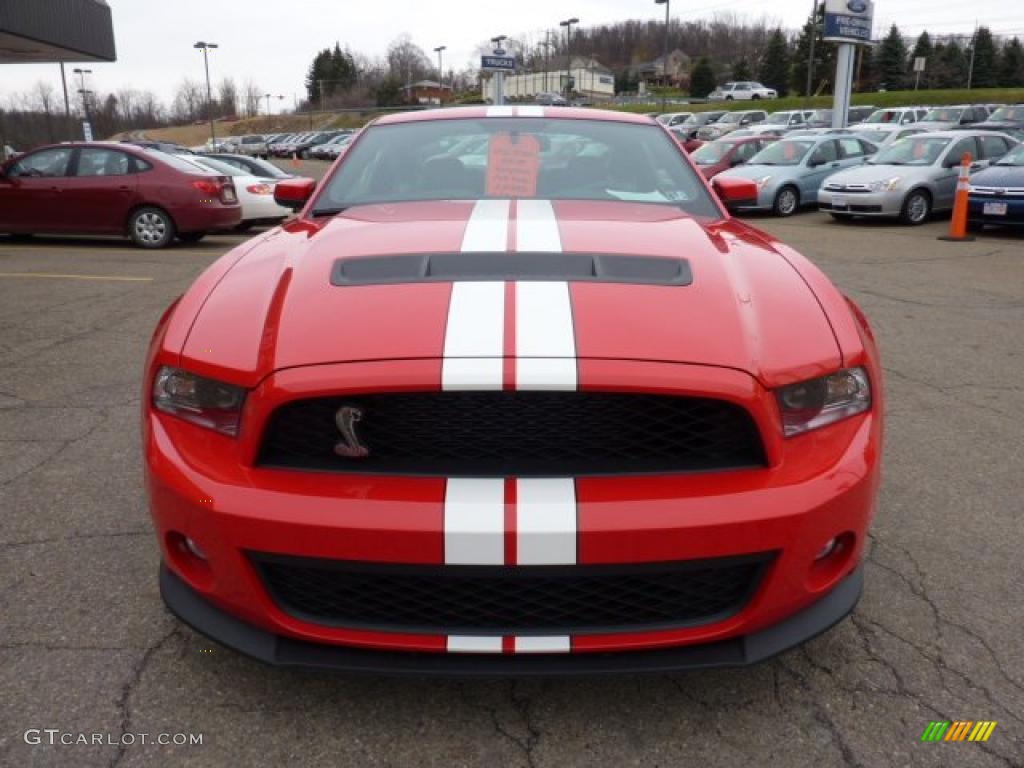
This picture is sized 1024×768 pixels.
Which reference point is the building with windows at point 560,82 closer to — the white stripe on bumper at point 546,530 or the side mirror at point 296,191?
the side mirror at point 296,191

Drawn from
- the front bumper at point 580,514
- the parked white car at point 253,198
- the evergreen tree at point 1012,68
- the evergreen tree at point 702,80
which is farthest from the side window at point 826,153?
the evergreen tree at point 702,80

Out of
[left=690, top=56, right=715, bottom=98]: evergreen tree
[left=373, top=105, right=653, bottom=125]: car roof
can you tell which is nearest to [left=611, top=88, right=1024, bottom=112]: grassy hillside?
[left=690, top=56, right=715, bottom=98]: evergreen tree

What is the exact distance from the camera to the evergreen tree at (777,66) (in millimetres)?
71875

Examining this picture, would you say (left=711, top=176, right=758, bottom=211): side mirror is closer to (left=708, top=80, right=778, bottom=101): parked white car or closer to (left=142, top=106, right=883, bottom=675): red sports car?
(left=142, top=106, right=883, bottom=675): red sports car

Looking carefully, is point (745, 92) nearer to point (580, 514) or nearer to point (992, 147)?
point (992, 147)

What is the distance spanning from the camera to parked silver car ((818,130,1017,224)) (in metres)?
13.5

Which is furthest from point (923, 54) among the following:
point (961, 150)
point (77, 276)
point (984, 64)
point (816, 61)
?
point (77, 276)

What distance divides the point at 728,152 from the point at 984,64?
55334mm

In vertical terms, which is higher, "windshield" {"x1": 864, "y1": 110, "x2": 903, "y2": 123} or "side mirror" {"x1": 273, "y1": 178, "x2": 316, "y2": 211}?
"windshield" {"x1": 864, "y1": 110, "x2": 903, "y2": 123}

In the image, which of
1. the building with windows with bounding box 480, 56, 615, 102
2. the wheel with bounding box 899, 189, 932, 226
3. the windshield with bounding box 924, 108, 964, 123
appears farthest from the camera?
the building with windows with bounding box 480, 56, 615, 102

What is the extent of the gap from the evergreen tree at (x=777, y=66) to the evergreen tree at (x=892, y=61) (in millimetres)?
7523

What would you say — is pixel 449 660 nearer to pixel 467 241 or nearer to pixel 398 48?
pixel 467 241

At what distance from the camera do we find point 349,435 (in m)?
1.86

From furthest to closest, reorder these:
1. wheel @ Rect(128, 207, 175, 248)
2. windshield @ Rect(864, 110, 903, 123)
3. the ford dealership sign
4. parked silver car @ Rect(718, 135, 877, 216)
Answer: windshield @ Rect(864, 110, 903, 123) → the ford dealership sign → parked silver car @ Rect(718, 135, 877, 216) → wheel @ Rect(128, 207, 175, 248)
